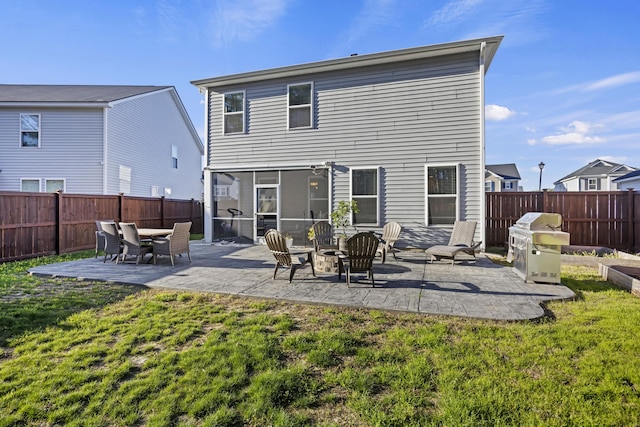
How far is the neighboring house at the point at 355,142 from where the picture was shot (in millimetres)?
9023

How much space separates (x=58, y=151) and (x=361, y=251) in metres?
15.8

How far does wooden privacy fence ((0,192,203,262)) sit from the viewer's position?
8102 millimetres

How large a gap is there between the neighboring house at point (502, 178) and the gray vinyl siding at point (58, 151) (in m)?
31.7

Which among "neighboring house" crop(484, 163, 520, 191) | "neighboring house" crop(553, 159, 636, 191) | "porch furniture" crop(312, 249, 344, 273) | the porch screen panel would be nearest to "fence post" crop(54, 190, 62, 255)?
the porch screen panel

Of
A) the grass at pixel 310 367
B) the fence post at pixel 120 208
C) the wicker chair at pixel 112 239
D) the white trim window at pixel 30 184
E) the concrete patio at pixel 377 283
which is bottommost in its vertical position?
the grass at pixel 310 367

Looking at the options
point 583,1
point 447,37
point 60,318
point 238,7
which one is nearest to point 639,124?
point 583,1

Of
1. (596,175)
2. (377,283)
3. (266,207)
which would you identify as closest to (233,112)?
Answer: (266,207)

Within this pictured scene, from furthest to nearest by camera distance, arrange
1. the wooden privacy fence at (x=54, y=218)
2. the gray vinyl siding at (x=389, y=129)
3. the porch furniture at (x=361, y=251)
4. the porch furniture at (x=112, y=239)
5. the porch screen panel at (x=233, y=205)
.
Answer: the porch screen panel at (x=233, y=205)
the gray vinyl siding at (x=389, y=129)
the wooden privacy fence at (x=54, y=218)
the porch furniture at (x=112, y=239)
the porch furniture at (x=361, y=251)

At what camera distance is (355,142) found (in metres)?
10.0

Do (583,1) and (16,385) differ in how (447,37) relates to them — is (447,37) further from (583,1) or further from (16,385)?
(16,385)

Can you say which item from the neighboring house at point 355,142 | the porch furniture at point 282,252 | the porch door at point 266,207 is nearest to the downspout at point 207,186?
the neighboring house at point 355,142

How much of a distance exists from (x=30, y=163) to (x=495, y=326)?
18.8 metres

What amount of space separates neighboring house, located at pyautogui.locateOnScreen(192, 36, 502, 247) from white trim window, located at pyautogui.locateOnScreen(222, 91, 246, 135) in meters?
0.04

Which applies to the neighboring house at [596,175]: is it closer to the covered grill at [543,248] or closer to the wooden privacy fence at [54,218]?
the covered grill at [543,248]
